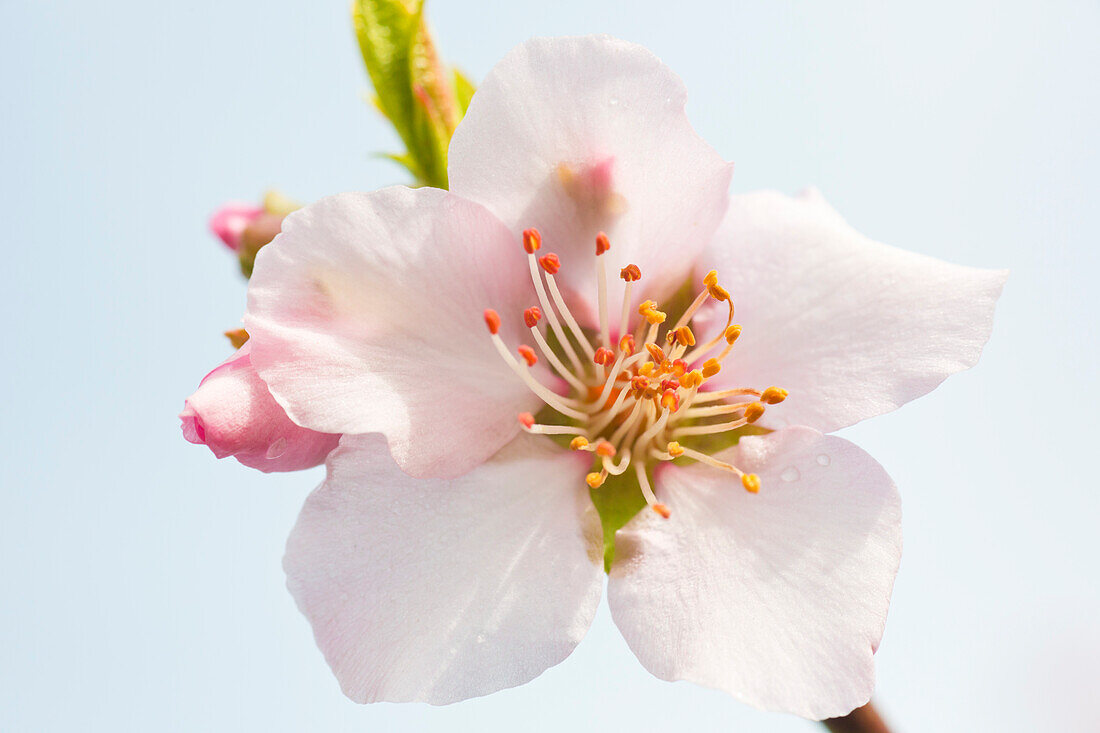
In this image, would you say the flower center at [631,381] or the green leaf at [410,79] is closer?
the flower center at [631,381]

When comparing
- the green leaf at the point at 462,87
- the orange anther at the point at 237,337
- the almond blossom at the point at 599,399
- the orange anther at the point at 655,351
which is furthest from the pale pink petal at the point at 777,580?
the green leaf at the point at 462,87

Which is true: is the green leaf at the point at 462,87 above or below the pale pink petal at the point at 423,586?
above

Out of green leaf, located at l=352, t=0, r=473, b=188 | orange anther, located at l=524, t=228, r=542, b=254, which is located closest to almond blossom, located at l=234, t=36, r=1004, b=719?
orange anther, located at l=524, t=228, r=542, b=254

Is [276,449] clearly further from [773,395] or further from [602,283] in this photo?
[773,395]

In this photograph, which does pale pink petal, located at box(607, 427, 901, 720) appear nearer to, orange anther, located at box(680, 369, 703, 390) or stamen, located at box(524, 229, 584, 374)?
orange anther, located at box(680, 369, 703, 390)

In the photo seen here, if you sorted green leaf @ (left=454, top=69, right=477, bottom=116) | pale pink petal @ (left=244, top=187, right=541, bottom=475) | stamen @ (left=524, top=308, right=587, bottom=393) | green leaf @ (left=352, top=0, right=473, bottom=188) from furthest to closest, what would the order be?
1. green leaf @ (left=454, top=69, right=477, bottom=116)
2. green leaf @ (left=352, top=0, right=473, bottom=188)
3. stamen @ (left=524, top=308, right=587, bottom=393)
4. pale pink petal @ (left=244, top=187, right=541, bottom=475)

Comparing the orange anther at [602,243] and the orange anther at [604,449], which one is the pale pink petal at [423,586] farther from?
the orange anther at [602,243]

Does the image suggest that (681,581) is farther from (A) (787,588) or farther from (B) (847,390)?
(B) (847,390)
